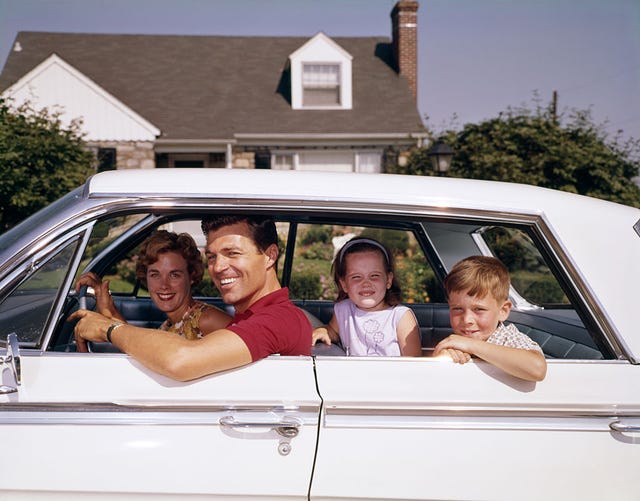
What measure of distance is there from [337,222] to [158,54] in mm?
19993

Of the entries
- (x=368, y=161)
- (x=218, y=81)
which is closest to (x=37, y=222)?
(x=368, y=161)

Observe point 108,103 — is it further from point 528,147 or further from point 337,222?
point 337,222

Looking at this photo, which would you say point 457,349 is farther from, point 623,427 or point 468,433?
point 623,427

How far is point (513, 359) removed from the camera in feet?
6.34

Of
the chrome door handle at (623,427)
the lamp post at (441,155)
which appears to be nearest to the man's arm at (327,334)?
the chrome door handle at (623,427)

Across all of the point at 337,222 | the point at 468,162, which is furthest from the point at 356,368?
the point at 468,162

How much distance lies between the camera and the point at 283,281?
12.1ft

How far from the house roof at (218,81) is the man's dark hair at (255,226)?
16.4 meters

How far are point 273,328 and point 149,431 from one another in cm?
52

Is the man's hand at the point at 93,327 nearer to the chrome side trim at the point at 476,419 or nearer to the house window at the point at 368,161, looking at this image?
the chrome side trim at the point at 476,419

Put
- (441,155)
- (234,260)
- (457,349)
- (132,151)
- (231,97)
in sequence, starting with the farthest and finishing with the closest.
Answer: (231,97) < (132,151) < (441,155) < (234,260) < (457,349)

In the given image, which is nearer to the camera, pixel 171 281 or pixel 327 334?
pixel 171 281

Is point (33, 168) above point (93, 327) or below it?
above

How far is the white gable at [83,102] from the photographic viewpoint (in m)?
17.4
